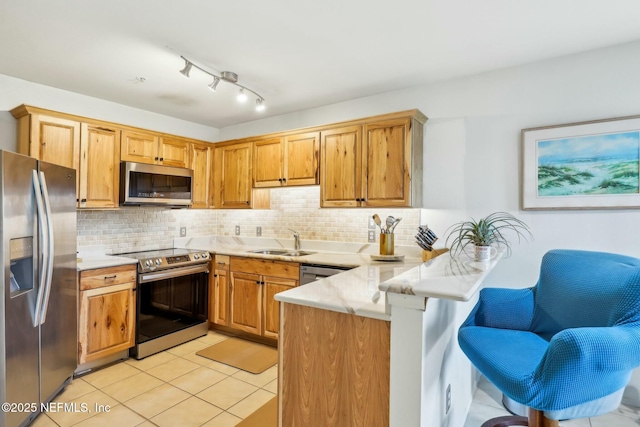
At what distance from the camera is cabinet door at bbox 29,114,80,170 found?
2857 millimetres

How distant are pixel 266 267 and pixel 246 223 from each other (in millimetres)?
1215

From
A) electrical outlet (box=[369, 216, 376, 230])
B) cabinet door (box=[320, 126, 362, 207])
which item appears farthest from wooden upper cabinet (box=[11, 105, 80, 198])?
electrical outlet (box=[369, 216, 376, 230])

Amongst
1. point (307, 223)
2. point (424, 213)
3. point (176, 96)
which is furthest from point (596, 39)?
point (176, 96)

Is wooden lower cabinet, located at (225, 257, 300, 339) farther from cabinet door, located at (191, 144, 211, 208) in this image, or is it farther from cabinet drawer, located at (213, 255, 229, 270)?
cabinet door, located at (191, 144, 211, 208)

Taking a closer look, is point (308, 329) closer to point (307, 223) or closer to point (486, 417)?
point (486, 417)

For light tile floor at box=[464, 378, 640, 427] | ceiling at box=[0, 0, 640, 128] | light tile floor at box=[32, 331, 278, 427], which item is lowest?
light tile floor at box=[32, 331, 278, 427]

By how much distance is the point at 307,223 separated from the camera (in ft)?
12.9

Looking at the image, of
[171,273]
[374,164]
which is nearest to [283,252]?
[171,273]

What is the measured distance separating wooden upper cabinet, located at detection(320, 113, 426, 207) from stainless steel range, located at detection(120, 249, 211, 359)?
5.33 feet

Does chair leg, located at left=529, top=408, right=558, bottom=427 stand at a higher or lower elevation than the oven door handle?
lower

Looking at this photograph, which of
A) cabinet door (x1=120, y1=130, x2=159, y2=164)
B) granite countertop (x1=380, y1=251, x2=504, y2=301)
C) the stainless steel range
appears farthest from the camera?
cabinet door (x1=120, y1=130, x2=159, y2=164)

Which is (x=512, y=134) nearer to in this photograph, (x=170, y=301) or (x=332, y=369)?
(x=332, y=369)

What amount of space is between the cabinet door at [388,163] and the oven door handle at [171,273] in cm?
198

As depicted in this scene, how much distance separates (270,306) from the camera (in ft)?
11.1
